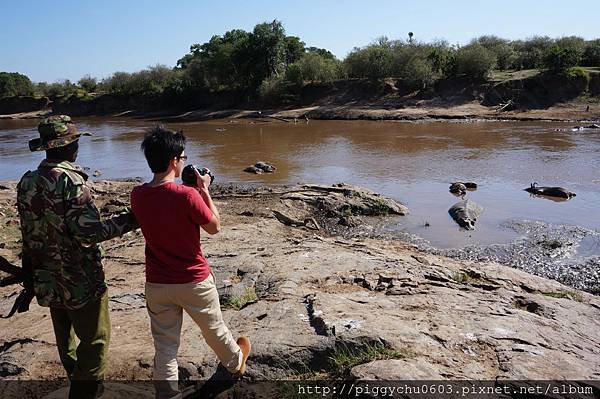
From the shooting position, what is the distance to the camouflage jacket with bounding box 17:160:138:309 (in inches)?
110

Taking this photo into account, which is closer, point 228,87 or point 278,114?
point 278,114

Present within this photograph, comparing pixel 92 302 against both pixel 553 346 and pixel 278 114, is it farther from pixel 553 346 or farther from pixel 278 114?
pixel 278 114

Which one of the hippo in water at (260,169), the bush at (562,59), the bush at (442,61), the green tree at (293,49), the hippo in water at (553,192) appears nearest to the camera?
the hippo in water at (553,192)

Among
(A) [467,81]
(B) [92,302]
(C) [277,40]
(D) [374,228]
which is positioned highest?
(C) [277,40]

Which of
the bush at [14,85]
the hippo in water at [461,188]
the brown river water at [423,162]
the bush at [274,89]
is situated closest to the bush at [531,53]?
the brown river water at [423,162]

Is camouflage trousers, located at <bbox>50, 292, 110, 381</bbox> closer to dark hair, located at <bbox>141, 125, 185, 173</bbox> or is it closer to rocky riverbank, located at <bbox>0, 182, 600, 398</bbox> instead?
rocky riverbank, located at <bbox>0, 182, 600, 398</bbox>

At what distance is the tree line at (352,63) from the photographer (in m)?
37.0

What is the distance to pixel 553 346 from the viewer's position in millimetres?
3801

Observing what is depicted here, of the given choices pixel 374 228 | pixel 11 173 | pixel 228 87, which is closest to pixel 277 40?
pixel 228 87

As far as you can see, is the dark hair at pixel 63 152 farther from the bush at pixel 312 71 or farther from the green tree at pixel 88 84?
the green tree at pixel 88 84

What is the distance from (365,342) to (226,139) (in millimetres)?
23197

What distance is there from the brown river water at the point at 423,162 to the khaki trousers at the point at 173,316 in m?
6.23

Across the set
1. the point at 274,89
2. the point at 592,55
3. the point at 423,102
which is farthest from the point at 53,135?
the point at 592,55

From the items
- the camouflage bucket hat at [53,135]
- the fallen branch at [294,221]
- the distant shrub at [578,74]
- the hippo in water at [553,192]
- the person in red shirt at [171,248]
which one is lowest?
the hippo in water at [553,192]
